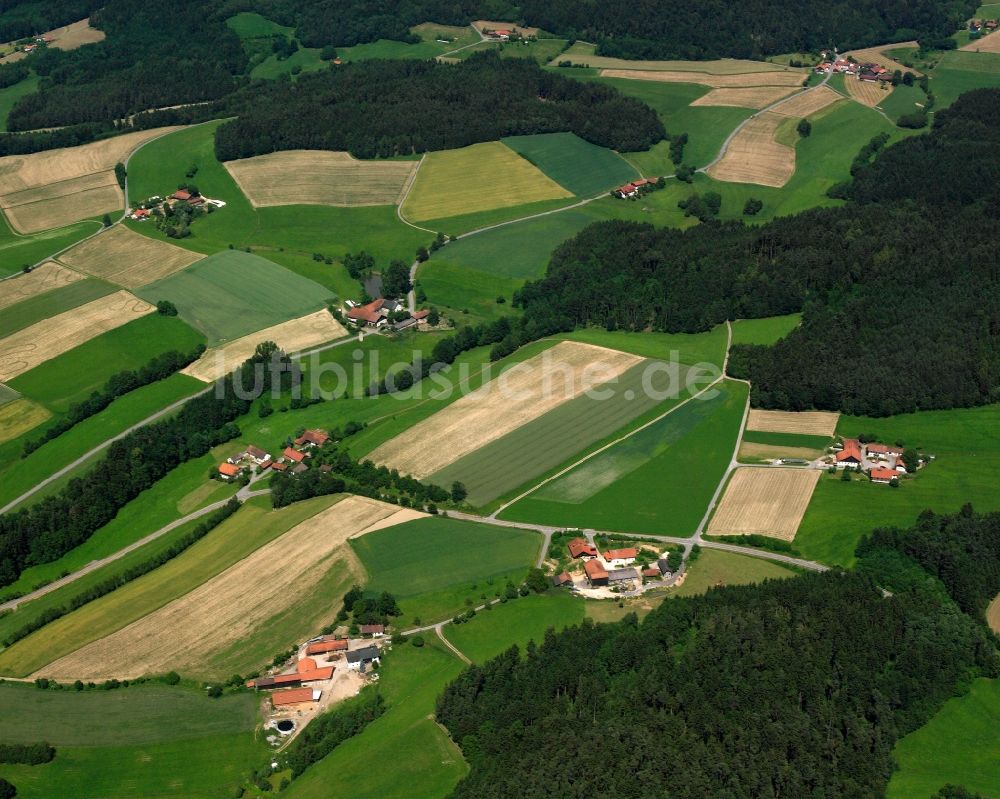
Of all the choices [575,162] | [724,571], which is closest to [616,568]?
Answer: [724,571]

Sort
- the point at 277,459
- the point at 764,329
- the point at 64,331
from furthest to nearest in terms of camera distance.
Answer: the point at 64,331
the point at 764,329
the point at 277,459

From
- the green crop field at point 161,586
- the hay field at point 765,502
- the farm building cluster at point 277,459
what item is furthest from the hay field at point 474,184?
the hay field at point 765,502

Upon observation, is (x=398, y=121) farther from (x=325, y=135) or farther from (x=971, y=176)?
(x=971, y=176)

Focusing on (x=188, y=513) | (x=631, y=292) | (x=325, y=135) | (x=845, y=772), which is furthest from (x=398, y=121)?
(x=845, y=772)

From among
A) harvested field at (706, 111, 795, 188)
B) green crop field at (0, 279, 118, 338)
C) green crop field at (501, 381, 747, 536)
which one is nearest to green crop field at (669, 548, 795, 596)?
green crop field at (501, 381, 747, 536)

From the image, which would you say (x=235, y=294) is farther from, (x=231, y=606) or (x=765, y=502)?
(x=765, y=502)

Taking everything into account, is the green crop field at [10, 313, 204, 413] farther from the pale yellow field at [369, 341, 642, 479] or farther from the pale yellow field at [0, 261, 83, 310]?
the pale yellow field at [369, 341, 642, 479]

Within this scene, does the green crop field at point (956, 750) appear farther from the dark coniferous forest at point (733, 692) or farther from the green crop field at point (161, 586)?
the green crop field at point (161, 586)
